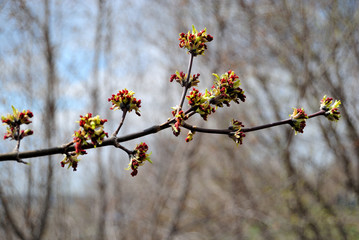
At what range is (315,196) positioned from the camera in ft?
23.8

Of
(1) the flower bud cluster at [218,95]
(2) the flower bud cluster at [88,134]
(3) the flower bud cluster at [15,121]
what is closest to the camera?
(2) the flower bud cluster at [88,134]

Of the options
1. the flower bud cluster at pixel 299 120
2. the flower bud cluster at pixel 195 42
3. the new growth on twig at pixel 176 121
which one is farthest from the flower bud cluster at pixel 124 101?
the flower bud cluster at pixel 299 120

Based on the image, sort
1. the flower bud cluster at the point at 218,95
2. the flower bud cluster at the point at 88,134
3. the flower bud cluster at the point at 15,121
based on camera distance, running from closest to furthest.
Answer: the flower bud cluster at the point at 88,134, the flower bud cluster at the point at 218,95, the flower bud cluster at the point at 15,121

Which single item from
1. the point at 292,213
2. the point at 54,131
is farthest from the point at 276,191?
the point at 54,131

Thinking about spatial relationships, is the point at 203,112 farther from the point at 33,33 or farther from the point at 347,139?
the point at 347,139

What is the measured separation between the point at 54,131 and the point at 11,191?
111 centimetres

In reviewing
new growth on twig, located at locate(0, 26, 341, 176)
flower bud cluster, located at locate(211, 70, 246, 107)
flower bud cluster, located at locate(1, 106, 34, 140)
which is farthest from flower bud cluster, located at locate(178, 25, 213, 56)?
flower bud cluster, located at locate(1, 106, 34, 140)

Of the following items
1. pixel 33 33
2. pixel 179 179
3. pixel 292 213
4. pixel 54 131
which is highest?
pixel 33 33

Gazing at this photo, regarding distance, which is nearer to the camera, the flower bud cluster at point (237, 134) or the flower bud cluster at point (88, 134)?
the flower bud cluster at point (88, 134)

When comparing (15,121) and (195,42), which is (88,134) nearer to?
(15,121)

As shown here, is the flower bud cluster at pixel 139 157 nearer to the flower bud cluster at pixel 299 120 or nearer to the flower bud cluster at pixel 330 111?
the flower bud cluster at pixel 299 120

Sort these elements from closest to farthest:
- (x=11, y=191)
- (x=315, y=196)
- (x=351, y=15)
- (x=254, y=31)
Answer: (x=11, y=191)
(x=351, y=15)
(x=254, y=31)
(x=315, y=196)

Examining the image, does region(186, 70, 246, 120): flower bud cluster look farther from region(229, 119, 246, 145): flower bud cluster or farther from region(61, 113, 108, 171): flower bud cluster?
region(61, 113, 108, 171): flower bud cluster

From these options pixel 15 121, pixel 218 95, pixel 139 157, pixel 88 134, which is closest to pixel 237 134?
pixel 218 95
